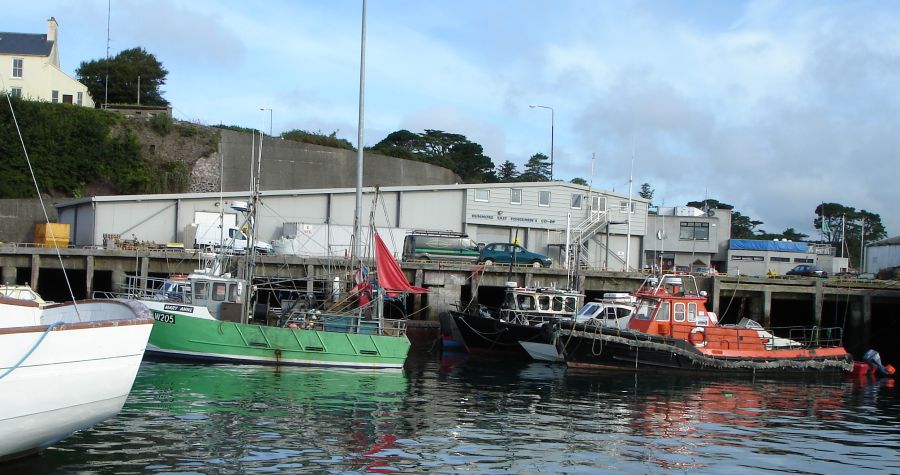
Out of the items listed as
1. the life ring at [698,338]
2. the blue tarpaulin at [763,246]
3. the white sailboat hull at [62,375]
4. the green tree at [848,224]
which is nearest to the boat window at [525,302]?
the life ring at [698,338]

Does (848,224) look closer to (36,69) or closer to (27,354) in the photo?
(36,69)

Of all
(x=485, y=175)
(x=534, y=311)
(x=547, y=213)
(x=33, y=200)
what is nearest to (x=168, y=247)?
(x=33, y=200)

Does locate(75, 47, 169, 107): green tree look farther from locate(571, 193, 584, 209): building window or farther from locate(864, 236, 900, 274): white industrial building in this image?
locate(864, 236, 900, 274): white industrial building

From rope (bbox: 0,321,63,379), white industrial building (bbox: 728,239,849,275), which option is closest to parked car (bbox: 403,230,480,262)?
white industrial building (bbox: 728,239,849,275)

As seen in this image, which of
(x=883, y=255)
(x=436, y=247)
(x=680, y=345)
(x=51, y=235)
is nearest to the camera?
(x=680, y=345)

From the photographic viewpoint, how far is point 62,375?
10.7m

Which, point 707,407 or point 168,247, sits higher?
point 168,247

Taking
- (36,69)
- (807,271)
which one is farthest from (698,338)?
(36,69)

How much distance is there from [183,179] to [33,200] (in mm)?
9233

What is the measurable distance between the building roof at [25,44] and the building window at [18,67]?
1.77ft

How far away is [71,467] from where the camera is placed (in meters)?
12.0

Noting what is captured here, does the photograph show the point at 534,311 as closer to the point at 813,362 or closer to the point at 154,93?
the point at 813,362

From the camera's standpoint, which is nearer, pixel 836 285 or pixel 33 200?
pixel 836 285

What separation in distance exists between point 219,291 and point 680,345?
14771 mm
